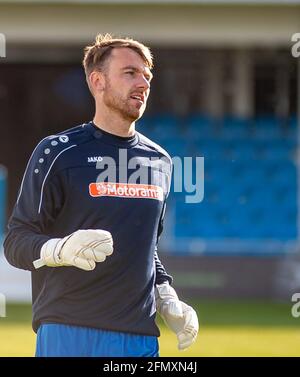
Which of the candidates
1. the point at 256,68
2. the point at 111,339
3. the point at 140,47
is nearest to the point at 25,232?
the point at 111,339

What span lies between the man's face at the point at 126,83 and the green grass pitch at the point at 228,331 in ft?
17.5

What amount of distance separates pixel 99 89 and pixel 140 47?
26 cm

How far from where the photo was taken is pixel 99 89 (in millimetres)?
Answer: 4961

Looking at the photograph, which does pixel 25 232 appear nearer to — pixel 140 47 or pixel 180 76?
pixel 140 47

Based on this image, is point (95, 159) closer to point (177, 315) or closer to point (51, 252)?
point (51, 252)

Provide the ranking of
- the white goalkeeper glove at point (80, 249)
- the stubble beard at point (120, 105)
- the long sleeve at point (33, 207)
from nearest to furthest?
1. the white goalkeeper glove at point (80, 249)
2. the long sleeve at point (33, 207)
3. the stubble beard at point (120, 105)

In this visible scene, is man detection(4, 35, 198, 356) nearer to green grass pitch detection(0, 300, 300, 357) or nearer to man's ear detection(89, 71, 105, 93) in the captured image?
man's ear detection(89, 71, 105, 93)

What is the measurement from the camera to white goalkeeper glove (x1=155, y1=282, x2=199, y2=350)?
5.10m

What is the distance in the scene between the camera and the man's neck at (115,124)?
16.1 feet

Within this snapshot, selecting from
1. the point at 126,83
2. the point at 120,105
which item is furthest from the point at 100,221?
the point at 126,83

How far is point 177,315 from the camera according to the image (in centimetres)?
511

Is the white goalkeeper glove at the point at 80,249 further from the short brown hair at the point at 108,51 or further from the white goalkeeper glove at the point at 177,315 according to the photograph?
the short brown hair at the point at 108,51

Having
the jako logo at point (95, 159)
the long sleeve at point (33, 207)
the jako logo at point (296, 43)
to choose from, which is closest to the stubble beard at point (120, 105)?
the jako logo at point (95, 159)
